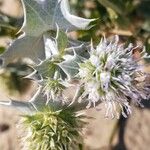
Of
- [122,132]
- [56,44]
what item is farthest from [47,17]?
[122,132]

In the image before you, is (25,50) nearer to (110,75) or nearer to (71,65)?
(71,65)

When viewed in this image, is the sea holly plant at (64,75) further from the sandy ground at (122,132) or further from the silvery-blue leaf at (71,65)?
the sandy ground at (122,132)

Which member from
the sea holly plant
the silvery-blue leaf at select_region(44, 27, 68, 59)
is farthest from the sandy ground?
the silvery-blue leaf at select_region(44, 27, 68, 59)

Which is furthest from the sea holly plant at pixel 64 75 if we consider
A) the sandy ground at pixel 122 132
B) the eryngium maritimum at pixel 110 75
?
the sandy ground at pixel 122 132

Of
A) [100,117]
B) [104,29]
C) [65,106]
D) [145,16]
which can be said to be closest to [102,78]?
[65,106]

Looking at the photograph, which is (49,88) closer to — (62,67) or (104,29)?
(62,67)

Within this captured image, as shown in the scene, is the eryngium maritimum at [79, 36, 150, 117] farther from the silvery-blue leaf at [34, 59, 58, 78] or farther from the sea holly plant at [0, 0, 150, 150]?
the silvery-blue leaf at [34, 59, 58, 78]
